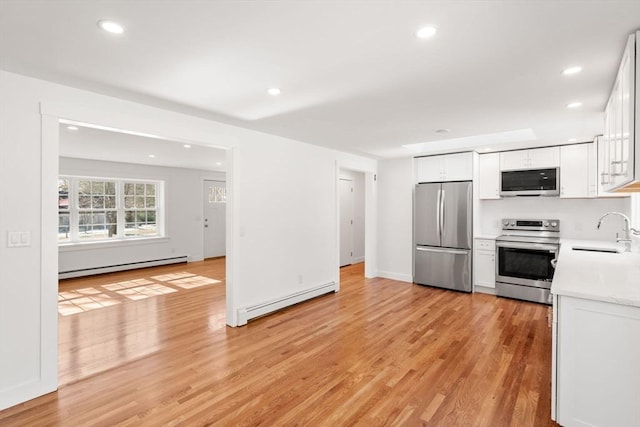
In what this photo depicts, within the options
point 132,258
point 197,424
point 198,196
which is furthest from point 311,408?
point 198,196

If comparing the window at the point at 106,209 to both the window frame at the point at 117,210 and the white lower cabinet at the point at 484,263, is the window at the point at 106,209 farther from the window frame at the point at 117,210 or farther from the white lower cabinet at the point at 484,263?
the white lower cabinet at the point at 484,263

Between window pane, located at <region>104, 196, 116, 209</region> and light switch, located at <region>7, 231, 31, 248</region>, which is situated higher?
window pane, located at <region>104, 196, 116, 209</region>

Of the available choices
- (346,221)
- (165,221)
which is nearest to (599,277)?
(346,221)

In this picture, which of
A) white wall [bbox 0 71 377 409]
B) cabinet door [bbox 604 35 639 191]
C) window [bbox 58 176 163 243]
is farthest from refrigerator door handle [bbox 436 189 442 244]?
window [bbox 58 176 163 243]

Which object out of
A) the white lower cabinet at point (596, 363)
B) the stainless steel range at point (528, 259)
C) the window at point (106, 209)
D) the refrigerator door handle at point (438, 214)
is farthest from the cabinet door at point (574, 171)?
the window at point (106, 209)

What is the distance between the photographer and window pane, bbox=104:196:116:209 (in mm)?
6895

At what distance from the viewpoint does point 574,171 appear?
15.0 ft

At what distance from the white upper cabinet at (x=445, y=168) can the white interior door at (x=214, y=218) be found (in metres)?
5.17

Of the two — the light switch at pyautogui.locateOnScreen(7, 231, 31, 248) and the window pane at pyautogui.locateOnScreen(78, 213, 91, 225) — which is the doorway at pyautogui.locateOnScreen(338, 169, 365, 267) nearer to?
the window pane at pyautogui.locateOnScreen(78, 213, 91, 225)

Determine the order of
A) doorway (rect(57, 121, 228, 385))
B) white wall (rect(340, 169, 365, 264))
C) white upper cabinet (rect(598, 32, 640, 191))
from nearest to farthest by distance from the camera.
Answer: white upper cabinet (rect(598, 32, 640, 191)), doorway (rect(57, 121, 228, 385)), white wall (rect(340, 169, 365, 264))

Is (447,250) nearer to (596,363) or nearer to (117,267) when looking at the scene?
(596,363)

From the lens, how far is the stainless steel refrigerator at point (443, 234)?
17.1ft

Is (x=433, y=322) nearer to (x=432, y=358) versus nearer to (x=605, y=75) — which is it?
(x=432, y=358)

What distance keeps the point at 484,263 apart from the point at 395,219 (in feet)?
5.49
